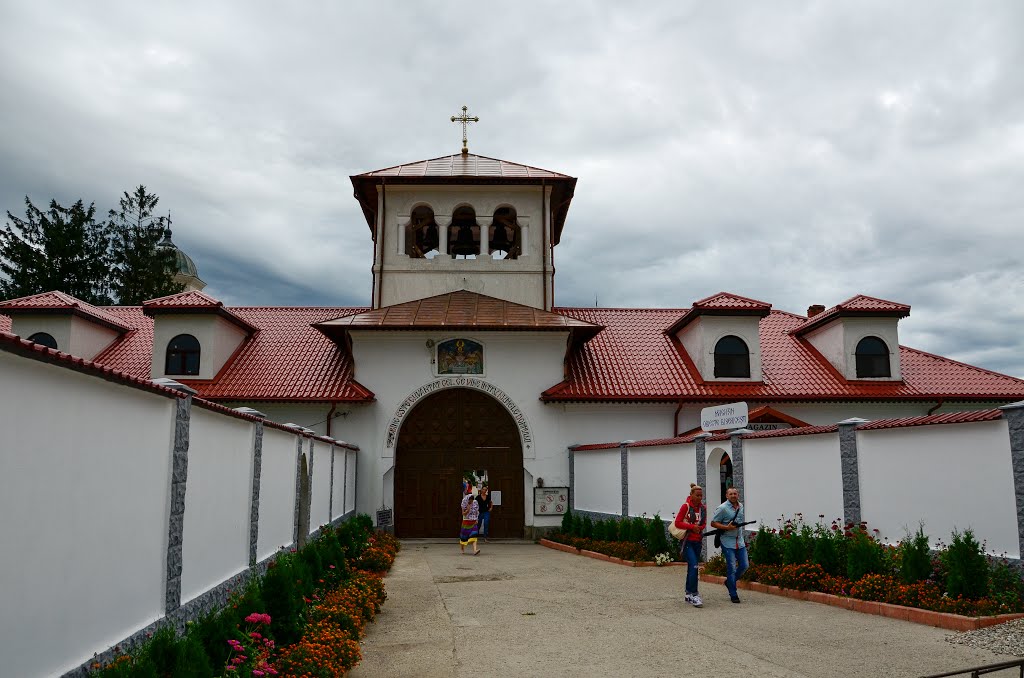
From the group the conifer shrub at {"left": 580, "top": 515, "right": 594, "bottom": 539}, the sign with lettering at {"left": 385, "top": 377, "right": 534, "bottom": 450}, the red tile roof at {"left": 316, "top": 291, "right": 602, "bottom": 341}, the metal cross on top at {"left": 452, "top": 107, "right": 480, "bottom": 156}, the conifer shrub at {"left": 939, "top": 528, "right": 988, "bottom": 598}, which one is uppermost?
the metal cross on top at {"left": 452, "top": 107, "right": 480, "bottom": 156}

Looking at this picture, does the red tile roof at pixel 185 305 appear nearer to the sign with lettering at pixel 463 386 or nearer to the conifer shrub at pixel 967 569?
the sign with lettering at pixel 463 386

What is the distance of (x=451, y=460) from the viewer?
22.9m

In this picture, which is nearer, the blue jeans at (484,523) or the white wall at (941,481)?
the white wall at (941,481)

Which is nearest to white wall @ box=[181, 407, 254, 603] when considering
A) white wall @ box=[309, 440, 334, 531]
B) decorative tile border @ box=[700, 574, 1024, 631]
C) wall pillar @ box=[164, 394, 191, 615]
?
wall pillar @ box=[164, 394, 191, 615]

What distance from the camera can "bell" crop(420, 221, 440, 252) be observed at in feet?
87.8

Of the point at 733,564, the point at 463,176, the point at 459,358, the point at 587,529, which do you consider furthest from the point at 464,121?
the point at 733,564

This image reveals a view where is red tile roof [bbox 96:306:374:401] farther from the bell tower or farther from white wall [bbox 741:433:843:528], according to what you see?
white wall [bbox 741:433:843:528]

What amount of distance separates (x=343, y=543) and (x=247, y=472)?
17.5 ft

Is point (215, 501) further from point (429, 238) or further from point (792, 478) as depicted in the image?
point (429, 238)

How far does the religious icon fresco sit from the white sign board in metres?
8.79

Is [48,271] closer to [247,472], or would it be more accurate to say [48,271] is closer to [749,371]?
[749,371]

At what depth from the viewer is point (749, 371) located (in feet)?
77.8

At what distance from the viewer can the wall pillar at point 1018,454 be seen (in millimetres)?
8672

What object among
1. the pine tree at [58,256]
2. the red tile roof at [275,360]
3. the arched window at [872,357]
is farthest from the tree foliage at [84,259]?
the arched window at [872,357]
